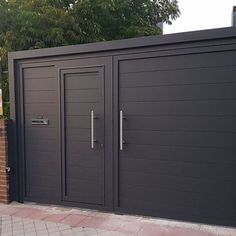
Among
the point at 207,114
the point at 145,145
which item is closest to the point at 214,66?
the point at 207,114

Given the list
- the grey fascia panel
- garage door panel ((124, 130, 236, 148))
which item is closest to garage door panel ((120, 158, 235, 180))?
garage door panel ((124, 130, 236, 148))

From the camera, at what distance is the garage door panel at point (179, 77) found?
140 inches

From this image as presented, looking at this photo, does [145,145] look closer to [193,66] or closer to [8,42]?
[193,66]

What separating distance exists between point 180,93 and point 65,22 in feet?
12.8

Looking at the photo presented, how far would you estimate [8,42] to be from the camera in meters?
6.35

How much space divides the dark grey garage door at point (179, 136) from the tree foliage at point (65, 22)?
10.3ft

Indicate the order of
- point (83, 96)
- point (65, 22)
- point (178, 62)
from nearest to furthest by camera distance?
point (178, 62), point (83, 96), point (65, 22)

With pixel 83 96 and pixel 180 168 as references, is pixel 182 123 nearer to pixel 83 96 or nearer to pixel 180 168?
pixel 180 168

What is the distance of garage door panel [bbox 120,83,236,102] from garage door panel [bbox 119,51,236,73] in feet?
0.76

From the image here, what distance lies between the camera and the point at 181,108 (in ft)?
12.4

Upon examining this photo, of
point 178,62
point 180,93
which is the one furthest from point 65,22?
point 180,93

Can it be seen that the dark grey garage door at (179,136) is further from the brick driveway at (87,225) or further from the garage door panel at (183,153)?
the brick driveway at (87,225)

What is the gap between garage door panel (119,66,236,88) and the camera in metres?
3.56

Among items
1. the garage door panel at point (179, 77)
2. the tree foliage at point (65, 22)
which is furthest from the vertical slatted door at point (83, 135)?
the tree foliage at point (65, 22)
